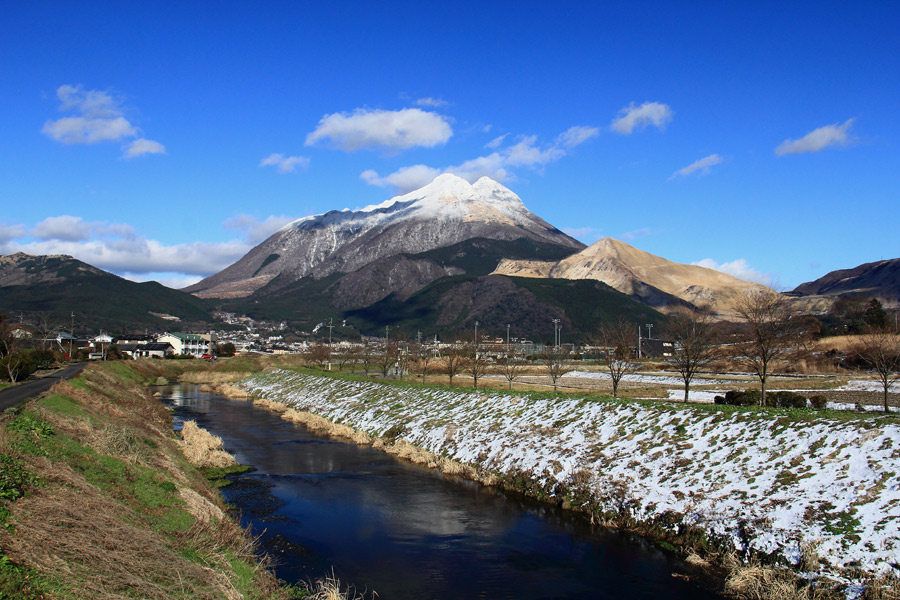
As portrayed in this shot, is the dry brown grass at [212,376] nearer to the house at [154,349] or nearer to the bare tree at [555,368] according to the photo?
the bare tree at [555,368]

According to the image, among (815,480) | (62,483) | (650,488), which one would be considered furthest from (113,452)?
(815,480)

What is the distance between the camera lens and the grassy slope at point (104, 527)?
8.71 metres

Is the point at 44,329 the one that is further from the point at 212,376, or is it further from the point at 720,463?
A: the point at 720,463

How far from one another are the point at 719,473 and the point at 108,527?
53.9 ft

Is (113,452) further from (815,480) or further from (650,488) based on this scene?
(815,480)

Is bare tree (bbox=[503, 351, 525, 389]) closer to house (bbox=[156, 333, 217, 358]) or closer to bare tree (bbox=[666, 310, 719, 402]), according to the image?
bare tree (bbox=[666, 310, 719, 402])

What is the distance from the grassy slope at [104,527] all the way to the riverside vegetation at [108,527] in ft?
0.07

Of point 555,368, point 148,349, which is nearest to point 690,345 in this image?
point 555,368

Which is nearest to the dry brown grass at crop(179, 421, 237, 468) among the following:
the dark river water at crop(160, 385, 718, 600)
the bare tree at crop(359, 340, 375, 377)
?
the dark river water at crop(160, 385, 718, 600)

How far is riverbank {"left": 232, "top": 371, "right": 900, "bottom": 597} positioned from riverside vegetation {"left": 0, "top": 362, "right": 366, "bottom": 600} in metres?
10.1

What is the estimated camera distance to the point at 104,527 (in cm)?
1061

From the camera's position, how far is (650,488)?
19.2 metres

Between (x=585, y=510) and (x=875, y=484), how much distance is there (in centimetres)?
867

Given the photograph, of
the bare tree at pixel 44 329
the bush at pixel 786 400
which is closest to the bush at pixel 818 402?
the bush at pixel 786 400
